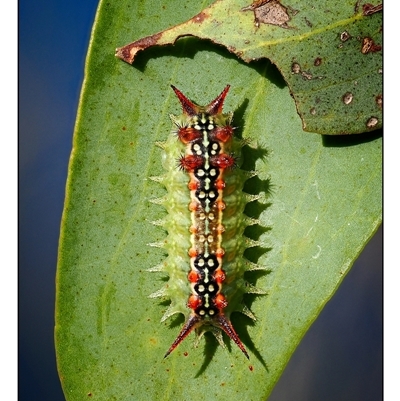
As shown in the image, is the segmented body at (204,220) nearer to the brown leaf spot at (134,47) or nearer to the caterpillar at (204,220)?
the caterpillar at (204,220)

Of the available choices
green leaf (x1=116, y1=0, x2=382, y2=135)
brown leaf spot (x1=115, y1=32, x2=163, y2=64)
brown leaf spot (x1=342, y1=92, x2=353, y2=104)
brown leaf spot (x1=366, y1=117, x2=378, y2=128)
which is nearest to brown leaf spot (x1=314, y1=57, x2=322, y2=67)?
green leaf (x1=116, y1=0, x2=382, y2=135)

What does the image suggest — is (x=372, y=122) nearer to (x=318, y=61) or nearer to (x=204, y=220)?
(x=318, y=61)

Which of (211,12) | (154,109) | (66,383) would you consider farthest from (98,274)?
(211,12)

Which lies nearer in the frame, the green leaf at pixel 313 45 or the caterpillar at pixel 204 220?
the green leaf at pixel 313 45

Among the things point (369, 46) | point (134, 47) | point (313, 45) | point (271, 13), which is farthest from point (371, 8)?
point (134, 47)

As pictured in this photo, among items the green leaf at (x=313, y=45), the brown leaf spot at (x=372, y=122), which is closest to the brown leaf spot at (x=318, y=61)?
the green leaf at (x=313, y=45)

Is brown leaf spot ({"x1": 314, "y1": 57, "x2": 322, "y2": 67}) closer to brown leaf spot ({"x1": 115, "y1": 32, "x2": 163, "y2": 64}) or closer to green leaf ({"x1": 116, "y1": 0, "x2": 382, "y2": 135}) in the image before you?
green leaf ({"x1": 116, "y1": 0, "x2": 382, "y2": 135})

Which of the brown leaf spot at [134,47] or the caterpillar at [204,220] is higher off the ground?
the brown leaf spot at [134,47]

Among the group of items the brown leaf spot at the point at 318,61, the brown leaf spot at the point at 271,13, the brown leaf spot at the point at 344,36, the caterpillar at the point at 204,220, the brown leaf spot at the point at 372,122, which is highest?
the brown leaf spot at the point at 271,13
